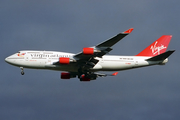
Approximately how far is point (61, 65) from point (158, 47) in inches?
653

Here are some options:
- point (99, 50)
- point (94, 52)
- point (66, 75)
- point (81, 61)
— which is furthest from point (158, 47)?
point (66, 75)

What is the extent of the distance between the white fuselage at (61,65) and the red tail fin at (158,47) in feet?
7.45

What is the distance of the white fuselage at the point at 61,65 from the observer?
51.2 meters

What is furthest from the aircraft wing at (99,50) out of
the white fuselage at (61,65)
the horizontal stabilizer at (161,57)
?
the horizontal stabilizer at (161,57)

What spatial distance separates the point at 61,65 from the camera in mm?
50656

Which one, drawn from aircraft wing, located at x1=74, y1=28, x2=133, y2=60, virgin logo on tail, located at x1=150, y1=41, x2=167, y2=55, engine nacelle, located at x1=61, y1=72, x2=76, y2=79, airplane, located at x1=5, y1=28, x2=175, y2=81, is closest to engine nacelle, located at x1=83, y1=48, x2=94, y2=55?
aircraft wing, located at x1=74, y1=28, x2=133, y2=60

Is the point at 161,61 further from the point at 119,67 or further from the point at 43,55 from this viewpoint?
the point at 43,55

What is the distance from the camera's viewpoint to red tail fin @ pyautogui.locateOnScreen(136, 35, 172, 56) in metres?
55.5

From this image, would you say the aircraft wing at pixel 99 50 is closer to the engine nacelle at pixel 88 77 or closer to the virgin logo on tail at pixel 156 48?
the engine nacelle at pixel 88 77

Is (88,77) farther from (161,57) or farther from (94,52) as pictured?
(161,57)

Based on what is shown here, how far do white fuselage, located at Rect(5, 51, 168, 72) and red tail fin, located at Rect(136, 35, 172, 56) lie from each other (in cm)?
227

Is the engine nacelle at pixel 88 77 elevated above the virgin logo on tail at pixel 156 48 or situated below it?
below

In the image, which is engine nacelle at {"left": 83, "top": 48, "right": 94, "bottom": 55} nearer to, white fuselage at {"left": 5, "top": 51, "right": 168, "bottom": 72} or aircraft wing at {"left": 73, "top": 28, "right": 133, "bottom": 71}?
aircraft wing at {"left": 73, "top": 28, "right": 133, "bottom": 71}

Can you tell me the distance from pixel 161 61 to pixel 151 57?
1.63 metres
